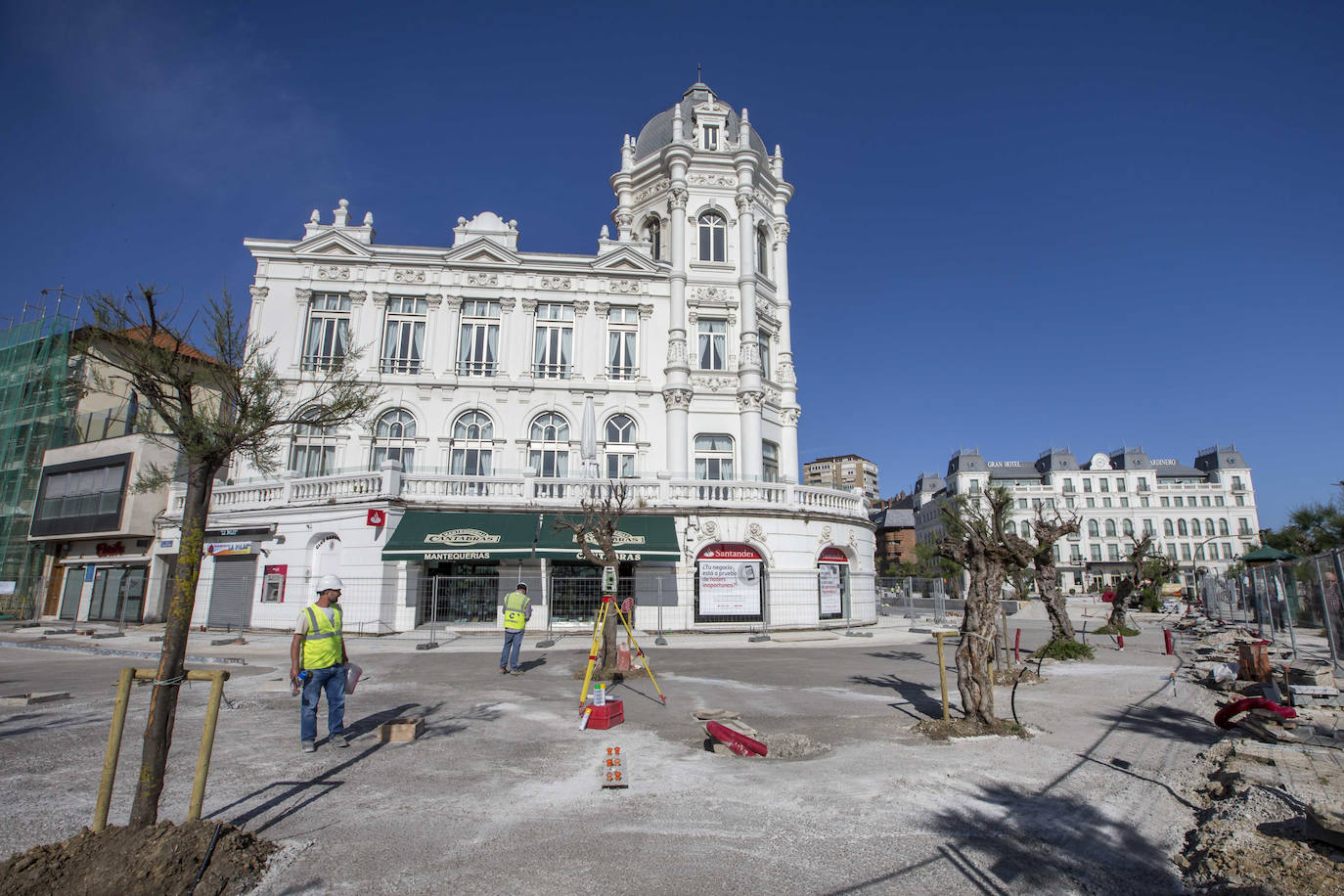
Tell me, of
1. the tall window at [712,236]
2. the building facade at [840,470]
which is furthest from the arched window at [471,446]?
the building facade at [840,470]

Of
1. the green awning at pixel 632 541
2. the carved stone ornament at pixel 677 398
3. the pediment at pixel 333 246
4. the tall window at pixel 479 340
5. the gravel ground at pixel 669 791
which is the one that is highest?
the pediment at pixel 333 246

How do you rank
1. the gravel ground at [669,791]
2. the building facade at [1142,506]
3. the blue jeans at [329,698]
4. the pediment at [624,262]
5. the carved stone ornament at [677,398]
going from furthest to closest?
the building facade at [1142,506] < the pediment at [624,262] < the carved stone ornament at [677,398] < the blue jeans at [329,698] < the gravel ground at [669,791]

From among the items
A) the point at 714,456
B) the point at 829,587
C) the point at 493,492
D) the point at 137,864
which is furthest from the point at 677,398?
the point at 137,864

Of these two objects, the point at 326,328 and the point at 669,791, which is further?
the point at 326,328

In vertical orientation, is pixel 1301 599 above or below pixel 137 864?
above

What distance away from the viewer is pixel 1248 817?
5.46 meters

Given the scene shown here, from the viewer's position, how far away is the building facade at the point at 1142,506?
9469 centimetres

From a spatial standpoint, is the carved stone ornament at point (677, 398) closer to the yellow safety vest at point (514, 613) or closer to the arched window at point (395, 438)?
the arched window at point (395, 438)

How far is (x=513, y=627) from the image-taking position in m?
13.6

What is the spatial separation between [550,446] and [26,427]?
2835 cm

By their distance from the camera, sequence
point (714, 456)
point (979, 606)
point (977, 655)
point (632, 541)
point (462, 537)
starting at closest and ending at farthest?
point (977, 655), point (979, 606), point (462, 537), point (632, 541), point (714, 456)

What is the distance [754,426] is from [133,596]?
26.9 metres

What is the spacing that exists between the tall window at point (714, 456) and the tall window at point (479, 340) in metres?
9.73

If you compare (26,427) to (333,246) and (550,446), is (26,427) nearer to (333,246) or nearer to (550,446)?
(333,246)
